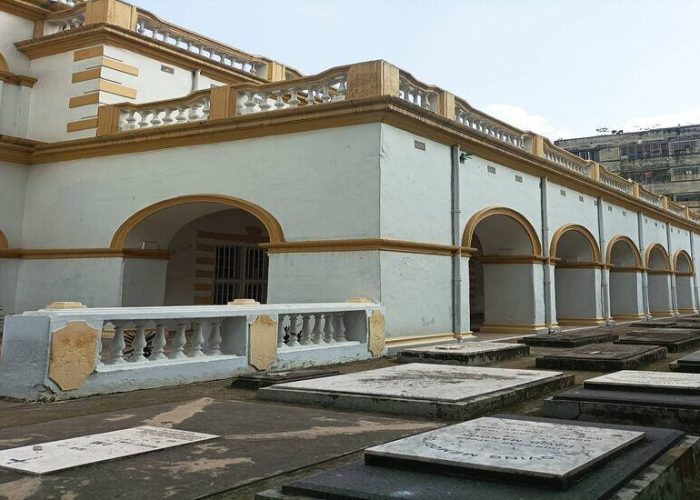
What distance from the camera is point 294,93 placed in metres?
11.1

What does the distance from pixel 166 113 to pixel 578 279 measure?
41.6ft

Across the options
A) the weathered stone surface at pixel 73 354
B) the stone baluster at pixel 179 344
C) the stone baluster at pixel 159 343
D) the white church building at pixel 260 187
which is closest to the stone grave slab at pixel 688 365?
the white church building at pixel 260 187

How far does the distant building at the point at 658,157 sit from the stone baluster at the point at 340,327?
1825 inches

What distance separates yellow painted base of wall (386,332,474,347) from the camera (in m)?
10.0

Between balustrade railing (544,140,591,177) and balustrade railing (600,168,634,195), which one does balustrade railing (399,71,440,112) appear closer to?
balustrade railing (544,140,591,177)

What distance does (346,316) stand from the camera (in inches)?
379

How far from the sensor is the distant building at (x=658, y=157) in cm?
4850

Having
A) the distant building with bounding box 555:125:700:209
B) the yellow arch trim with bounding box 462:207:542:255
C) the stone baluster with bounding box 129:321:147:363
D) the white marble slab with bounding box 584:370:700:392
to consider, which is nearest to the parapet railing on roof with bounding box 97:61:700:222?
the yellow arch trim with bounding box 462:207:542:255

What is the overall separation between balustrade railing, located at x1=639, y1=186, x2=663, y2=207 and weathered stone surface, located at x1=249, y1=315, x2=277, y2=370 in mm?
19037

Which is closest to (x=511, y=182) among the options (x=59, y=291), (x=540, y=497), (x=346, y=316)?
(x=346, y=316)

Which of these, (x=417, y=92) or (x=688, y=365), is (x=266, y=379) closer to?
(x=688, y=365)

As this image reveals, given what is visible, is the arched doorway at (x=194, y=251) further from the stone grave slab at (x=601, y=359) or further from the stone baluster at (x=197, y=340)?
the stone grave slab at (x=601, y=359)

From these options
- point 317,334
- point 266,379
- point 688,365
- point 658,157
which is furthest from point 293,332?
point 658,157

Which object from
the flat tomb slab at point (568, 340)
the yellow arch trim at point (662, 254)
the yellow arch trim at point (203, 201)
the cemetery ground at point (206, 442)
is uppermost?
the yellow arch trim at point (662, 254)
